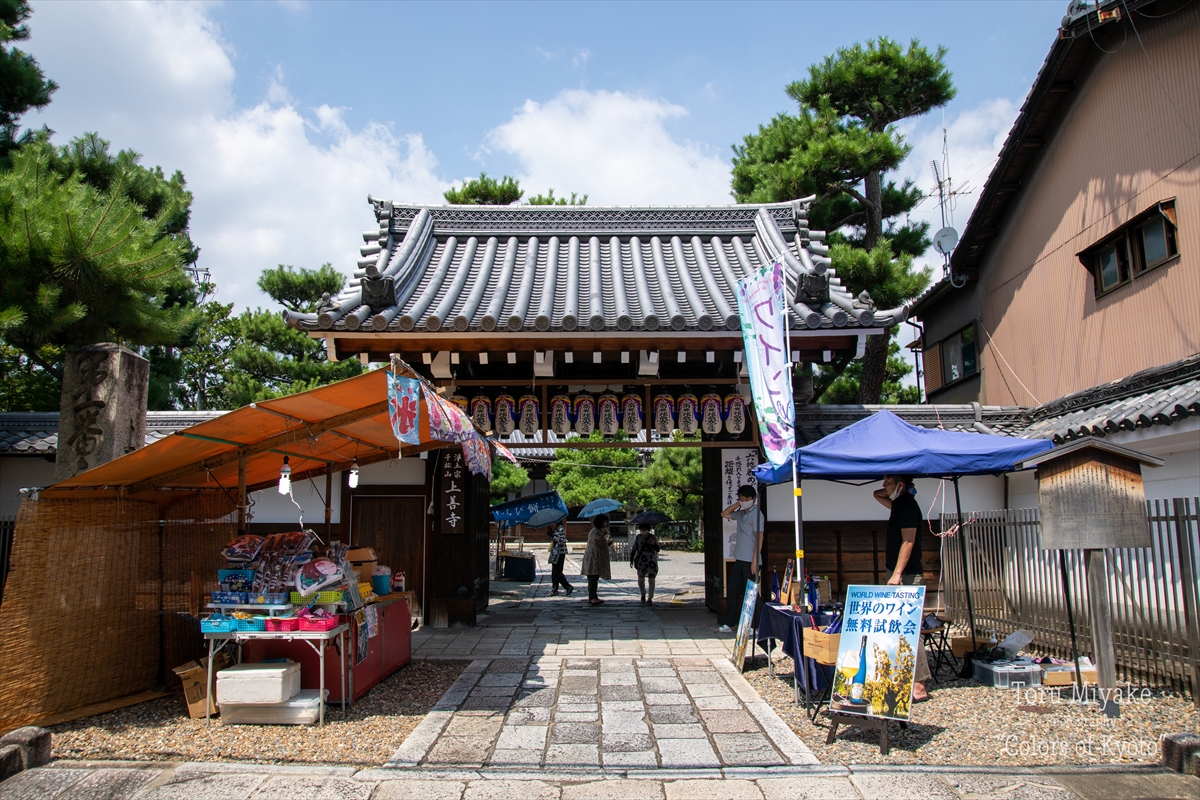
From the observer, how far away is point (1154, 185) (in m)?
9.94

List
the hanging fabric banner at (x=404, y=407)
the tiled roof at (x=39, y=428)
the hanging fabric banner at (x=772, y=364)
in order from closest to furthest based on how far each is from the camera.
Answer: the hanging fabric banner at (x=404, y=407), the hanging fabric banner at (x=772, y=364), the tiled roof at (x=39, y=428)

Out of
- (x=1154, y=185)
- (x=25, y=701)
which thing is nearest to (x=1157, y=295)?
(x=1154, y=185)

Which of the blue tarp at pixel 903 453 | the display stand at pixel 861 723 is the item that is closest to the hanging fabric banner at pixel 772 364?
the blue tarp at pixel 903 453

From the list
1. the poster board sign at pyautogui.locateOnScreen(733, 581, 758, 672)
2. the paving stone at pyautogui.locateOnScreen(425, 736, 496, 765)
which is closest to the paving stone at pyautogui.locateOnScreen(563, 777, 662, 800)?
the paving stone at pyautogui.locateOnScreen(425, 736, 496, 765)

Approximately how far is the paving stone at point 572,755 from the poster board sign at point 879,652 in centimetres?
188

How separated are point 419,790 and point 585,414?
639 cm

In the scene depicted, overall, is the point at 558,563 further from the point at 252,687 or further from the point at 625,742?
the point at 625,742

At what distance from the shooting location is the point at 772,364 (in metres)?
6.44

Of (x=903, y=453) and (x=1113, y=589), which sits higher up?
(x=903, y=453)

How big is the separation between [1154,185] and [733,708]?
9.29m

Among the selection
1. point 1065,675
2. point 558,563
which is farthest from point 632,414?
point 558,563

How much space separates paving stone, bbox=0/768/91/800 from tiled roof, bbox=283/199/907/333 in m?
5.53

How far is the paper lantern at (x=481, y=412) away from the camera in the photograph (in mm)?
10492

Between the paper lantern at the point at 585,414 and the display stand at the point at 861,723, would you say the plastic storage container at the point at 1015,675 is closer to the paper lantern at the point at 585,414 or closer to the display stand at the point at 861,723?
the display stand at the point at 861,723
